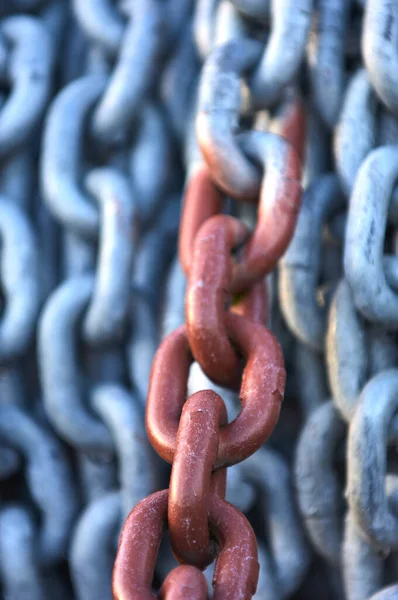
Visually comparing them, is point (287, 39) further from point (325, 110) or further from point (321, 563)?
point (321, 563)

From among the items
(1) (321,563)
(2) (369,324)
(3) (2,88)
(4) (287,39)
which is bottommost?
(1) (321,563)

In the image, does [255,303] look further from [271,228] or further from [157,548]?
[157,548]

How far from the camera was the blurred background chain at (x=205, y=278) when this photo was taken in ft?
2.43

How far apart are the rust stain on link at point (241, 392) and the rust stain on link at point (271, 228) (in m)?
0.07

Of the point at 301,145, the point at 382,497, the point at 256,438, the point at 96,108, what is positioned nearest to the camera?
the point at 256,438

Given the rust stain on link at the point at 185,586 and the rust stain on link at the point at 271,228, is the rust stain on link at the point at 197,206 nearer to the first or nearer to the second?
the rust stain on link at the point at 271,228

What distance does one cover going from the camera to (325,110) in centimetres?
89

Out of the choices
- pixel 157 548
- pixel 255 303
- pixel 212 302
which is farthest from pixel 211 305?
pixel 157 548

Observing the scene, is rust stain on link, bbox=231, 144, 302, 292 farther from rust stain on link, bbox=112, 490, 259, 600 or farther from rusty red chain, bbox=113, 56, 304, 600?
rust stain on link, bbox=112, 490, 259, 600

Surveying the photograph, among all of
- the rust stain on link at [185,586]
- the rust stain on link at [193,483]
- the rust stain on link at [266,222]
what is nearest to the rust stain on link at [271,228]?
the rust stain on link at [266,222]

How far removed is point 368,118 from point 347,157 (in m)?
0.06

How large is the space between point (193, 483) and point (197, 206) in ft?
1.20

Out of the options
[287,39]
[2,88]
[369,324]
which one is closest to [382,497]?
[369,324]

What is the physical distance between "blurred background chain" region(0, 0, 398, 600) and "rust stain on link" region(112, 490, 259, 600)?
90 millimetres
